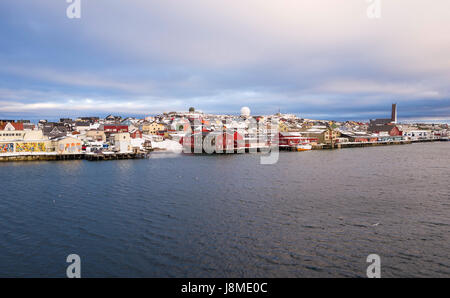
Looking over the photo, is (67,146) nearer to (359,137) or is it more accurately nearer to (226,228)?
(226,228)

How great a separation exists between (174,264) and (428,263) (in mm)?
8559

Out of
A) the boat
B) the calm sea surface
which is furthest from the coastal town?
the calm sea surface

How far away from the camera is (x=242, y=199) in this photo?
17953 mm

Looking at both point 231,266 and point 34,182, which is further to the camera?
point 34,182

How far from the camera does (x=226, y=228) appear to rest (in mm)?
12633

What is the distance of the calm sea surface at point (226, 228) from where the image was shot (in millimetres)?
9250

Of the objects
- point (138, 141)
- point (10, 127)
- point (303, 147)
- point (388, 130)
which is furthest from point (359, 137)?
point (10, 127)

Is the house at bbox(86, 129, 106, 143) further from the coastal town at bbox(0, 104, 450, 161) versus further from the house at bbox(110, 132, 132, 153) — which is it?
the house at bbox(110, 132, 132, 153)

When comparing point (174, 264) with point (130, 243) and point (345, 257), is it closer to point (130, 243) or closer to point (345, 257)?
point (130, 243)

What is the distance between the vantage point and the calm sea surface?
925cm

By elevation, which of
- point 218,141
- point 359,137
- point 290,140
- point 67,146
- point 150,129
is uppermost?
point 150,129

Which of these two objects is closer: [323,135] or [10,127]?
[10,127]

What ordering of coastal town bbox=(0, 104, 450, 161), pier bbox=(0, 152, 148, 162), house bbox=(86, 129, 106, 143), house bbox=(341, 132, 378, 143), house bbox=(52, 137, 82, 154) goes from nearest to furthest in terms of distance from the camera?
pier bbox=(0, 152, 148, 162) → coastal town bbox=(0, 104, 450, 161) → house bbox=(52, 137, 82, 154) → house bbox=(86, 129, 106, 143) → house bbox=(341, 132, 378, 143)
